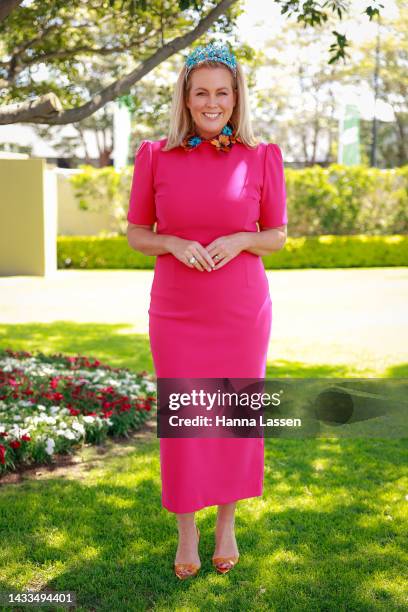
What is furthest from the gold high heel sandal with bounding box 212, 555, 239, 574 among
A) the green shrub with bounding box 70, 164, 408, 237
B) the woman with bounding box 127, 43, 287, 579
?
the green shrub with bounding box 70, 164, 408, 237

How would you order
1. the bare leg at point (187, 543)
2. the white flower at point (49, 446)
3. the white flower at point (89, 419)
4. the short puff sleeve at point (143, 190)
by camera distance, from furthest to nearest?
the white flower at point (89, 419) → the white flower at point (49, 446) → the bare leg at point (187, 543) → the short puff sleeve at point (143, 190)

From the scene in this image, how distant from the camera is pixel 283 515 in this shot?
3.79 metres

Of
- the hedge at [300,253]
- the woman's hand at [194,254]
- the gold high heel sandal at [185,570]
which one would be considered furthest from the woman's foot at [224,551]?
the hedge at [300,253]

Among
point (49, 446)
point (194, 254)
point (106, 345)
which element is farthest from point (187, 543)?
point (106, 345)

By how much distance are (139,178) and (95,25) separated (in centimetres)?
445

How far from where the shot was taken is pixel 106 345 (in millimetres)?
8727

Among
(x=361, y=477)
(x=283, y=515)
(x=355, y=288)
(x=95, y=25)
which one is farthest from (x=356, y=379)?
(x=355, y=288)

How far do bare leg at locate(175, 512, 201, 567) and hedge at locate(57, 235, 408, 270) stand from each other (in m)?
16.0

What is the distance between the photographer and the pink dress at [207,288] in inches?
110

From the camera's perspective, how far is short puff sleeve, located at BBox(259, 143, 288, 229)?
113 inches

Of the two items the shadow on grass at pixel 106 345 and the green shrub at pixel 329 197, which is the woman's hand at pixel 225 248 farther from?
the green shrub at pixel 329 197

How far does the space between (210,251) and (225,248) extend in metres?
0.06

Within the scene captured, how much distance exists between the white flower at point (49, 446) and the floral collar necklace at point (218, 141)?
2275mm

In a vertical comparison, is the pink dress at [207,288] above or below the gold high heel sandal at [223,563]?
above
